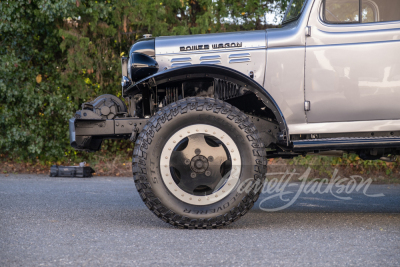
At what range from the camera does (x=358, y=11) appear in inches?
165

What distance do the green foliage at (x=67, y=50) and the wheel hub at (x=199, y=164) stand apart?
7023 millimetres

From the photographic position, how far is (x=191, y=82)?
14.3 feet

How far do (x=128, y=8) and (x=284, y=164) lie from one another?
5.02 m

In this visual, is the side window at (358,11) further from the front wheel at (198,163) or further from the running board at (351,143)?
the front wheel at (198,163)

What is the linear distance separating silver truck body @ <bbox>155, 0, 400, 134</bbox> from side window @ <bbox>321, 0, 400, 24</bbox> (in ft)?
0.25

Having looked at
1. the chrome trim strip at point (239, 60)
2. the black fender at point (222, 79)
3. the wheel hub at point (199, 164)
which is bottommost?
the wheel hub at point (199, 164)

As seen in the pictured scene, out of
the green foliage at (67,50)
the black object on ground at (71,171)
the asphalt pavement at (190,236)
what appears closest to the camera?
the asphalt pavement at (190,236)

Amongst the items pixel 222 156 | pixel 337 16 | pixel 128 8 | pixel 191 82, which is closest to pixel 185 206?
pixel 222 156

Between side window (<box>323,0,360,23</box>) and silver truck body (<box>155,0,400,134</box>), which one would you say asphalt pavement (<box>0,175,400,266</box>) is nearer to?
silver truck body (<box>155,0,400,134</box>)

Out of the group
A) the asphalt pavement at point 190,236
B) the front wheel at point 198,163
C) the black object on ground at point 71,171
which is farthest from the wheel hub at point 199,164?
the black object on ground at point 71,171

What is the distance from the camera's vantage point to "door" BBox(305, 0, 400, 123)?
3986 mm

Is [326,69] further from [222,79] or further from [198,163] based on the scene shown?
[198,163]

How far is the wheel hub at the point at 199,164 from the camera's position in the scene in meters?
3.89

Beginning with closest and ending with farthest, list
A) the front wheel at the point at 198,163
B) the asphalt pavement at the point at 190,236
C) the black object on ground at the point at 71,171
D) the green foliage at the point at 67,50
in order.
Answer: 1. the asphalt pavement at the point at 190,236
2. the front wheel at the point at 198,163
3. the black object on ground at the point at 71,171
4. the green foliage at the point at 67,50
